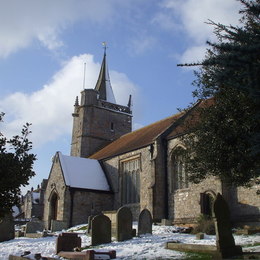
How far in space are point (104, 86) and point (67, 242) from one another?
2968 cm

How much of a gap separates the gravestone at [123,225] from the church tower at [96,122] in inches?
809

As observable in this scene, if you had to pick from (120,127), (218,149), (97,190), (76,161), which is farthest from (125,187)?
(218,149)

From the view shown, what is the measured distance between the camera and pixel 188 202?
20.0m

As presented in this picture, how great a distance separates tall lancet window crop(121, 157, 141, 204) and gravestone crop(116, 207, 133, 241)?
30.0ft

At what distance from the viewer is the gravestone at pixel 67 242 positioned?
43.2 feet

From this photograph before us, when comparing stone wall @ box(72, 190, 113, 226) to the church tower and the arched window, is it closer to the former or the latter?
the arched window

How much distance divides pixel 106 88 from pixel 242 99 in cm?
3287

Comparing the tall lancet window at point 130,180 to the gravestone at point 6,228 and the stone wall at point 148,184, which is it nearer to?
the stone wall at point 148,184

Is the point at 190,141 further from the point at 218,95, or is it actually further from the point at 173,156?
the point at 173,156

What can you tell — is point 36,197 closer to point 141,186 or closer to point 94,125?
point 94,125

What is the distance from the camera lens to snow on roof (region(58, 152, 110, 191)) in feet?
84.8

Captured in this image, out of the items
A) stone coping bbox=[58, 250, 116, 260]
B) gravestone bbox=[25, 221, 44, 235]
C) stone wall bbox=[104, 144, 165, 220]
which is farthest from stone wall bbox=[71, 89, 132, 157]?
stone coping bbox=[58, 250, 116, 260]

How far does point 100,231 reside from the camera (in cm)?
1441

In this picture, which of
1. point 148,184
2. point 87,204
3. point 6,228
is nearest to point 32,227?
point 6,228
